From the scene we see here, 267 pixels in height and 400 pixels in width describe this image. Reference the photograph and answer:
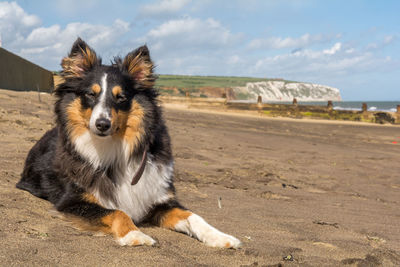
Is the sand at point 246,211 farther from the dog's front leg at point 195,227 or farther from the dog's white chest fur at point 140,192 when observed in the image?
the dog's white chest fur at point 140,192

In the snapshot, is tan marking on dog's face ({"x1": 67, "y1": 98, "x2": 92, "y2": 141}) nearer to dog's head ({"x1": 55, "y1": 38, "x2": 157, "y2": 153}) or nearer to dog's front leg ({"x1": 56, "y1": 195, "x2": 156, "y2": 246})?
dog's head ({"x1": 55, "y1": 38, "x2": 157, "y2": 153})

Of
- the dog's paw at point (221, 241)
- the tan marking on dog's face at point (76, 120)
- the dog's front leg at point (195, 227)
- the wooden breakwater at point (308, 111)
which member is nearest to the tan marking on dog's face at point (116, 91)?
the tan marking on dog's face at point (76, 120)

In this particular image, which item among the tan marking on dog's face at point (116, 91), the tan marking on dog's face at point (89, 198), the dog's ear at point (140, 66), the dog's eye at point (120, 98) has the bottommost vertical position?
the tan marking on dog's face at point (89, 198)

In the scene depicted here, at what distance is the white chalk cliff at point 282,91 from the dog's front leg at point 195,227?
131 metres

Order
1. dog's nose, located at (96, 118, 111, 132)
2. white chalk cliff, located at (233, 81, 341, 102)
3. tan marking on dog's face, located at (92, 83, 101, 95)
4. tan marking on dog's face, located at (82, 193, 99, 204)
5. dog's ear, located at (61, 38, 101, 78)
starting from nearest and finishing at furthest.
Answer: dog's nose, located at (96, 118, 111, 132) → tan marking on dog's face, located at (82, 193, 99, 204) → tan marking on dog's face, located at (92, 83, 101, 95) → dog's ear, located at (61, 38, 101, 78) → white chalk cliff, located at (233, 81, 341, 102)

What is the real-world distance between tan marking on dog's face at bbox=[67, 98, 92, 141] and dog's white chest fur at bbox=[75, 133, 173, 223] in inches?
2.4

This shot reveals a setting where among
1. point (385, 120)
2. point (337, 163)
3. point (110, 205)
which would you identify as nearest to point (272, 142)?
point (337, 163)

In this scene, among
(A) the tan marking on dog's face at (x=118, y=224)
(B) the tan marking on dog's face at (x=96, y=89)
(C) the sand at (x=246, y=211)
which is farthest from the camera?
(B) the tan marking on dog's face at (x=96, y=89)

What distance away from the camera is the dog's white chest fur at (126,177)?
4086mm

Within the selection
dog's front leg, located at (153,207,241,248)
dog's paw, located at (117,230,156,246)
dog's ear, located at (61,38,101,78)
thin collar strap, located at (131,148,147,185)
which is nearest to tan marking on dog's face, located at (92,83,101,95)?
dog's ear, located at (61,38,101,78)

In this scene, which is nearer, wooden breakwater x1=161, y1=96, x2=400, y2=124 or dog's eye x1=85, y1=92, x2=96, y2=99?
dog's eye x1=85, y1=92, x2=96, y2=99

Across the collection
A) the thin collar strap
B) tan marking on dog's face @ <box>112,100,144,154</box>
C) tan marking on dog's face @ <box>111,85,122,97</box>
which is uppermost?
tan marking on dog's face @ <box>111,85,122,97</box>

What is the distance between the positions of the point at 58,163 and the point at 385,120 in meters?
27.5

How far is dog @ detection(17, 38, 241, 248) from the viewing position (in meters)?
3.94
